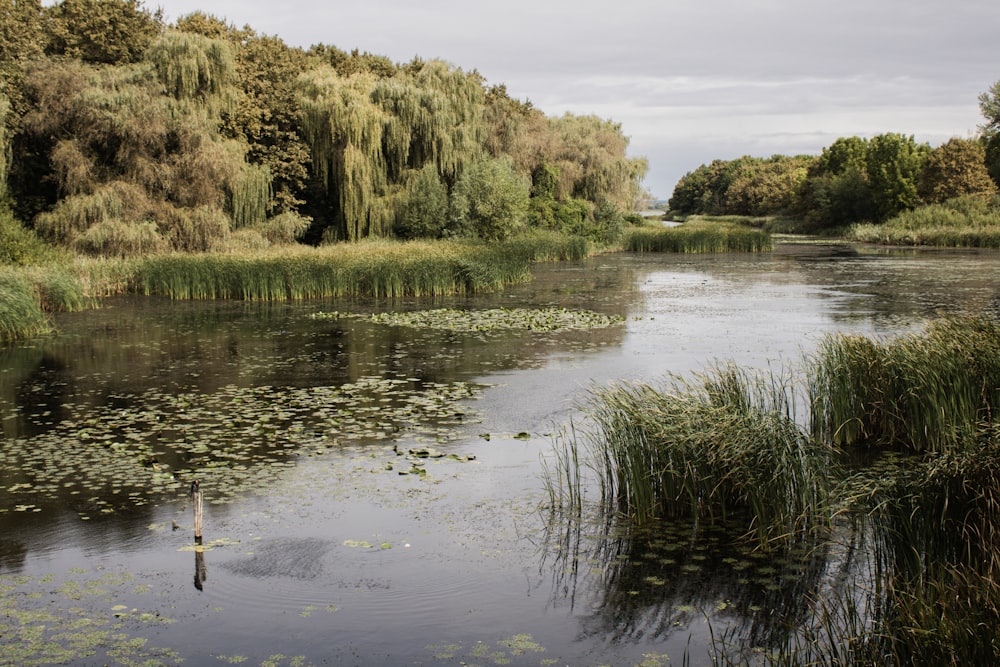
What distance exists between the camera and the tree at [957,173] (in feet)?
203

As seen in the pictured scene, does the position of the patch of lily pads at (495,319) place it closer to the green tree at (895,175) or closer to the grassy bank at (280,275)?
the grassy bank at (280,275)

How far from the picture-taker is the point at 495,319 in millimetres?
21266

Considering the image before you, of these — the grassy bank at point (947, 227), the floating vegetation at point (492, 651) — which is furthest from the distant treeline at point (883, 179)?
the floating vegetation at point (492, 651)

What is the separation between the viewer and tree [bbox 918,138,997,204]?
61969 millimetres

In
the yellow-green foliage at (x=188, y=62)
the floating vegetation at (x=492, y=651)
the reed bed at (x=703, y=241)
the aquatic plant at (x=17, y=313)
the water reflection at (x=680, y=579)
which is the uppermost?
the yellow-green foliage at (x=188, y=62)

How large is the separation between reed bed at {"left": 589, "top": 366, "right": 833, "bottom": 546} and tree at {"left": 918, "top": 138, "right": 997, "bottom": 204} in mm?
61857

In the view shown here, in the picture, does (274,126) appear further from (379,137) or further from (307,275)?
(307,275)

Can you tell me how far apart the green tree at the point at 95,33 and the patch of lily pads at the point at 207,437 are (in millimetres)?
25969

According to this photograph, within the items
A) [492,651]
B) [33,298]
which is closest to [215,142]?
[33,298]

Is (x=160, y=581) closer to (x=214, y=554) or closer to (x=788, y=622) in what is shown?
(x=214, y=554)

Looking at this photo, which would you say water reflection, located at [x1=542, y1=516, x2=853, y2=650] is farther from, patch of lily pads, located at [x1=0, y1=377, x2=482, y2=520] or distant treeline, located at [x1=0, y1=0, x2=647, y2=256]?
distant treeline, located at [x1=0, y1=0, x2=647, y2=256]

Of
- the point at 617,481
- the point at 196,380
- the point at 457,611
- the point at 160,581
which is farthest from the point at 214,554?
the point at 196,380

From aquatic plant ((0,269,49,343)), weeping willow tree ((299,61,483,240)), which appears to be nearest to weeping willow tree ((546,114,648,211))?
weeping willow tree ((299,61,483,240))

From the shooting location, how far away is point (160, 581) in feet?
21.5
